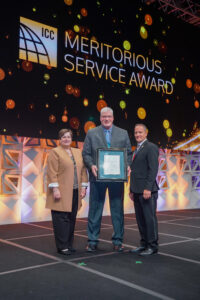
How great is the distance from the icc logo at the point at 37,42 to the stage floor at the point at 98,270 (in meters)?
2.78

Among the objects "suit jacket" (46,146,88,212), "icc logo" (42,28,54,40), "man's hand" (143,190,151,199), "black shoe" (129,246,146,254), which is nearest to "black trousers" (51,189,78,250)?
"suit jacket" (46,146,88,212)

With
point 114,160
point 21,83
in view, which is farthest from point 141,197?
point 21,83

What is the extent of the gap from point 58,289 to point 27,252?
3.58 feet

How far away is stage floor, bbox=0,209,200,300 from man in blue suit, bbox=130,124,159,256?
0.16 m

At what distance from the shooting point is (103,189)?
3301 millimetres

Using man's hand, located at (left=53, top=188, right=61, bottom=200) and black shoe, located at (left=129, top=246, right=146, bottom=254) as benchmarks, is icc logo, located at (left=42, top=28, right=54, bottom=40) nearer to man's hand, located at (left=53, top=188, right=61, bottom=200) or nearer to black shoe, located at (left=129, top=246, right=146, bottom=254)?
man's hand, located at (left=53, top=188, right=61, bottom=200)

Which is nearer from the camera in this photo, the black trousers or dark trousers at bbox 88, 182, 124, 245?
the black trousers

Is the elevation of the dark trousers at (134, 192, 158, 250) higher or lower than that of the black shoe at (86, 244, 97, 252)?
higher

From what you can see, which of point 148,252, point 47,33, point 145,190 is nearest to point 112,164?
point 145,190

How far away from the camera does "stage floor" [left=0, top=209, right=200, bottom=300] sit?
2.10 m

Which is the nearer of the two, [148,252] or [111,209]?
[148,252]

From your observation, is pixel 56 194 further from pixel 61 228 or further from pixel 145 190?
pixel 145 190

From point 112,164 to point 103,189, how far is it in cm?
28

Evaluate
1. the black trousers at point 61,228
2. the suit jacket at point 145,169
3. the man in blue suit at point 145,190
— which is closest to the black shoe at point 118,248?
the man in blue suit at point 145,190
